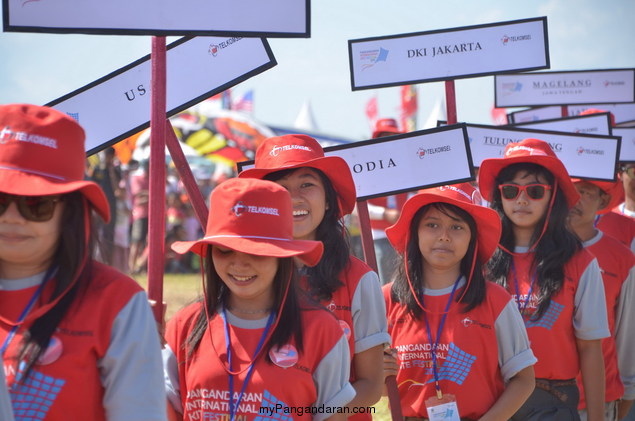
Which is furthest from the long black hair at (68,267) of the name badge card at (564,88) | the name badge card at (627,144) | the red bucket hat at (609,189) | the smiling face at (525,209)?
the name badge card at (627,144)

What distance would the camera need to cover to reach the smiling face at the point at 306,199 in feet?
11.6

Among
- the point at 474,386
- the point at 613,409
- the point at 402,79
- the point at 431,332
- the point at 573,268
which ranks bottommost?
the point at 613,409

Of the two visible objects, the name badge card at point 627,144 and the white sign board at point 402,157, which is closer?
the white sign board at point 402,157

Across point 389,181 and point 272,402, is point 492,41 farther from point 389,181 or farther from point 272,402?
point 272,402

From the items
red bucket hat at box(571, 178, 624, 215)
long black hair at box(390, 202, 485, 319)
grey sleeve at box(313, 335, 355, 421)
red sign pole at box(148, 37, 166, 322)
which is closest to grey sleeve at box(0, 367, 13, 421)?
red sign pole at box(148, 37, 166, 322)

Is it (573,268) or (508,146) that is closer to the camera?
(573,268)

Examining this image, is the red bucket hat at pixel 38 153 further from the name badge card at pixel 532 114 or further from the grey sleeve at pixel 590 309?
the name badge card at pixel 532 114

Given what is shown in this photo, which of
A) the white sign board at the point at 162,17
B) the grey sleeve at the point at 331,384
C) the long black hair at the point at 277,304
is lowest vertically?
the grey sleeve at the point at 331,384

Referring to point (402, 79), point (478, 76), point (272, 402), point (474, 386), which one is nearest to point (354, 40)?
point (402, 79)

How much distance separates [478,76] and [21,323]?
3141 millimetres

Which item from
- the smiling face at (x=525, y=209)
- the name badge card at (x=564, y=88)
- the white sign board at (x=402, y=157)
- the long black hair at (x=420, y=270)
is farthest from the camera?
the name badge card at (x=564, y=88)

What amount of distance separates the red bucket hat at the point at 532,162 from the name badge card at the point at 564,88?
1898mm

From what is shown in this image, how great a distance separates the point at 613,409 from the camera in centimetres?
474

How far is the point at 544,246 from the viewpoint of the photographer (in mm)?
4289
